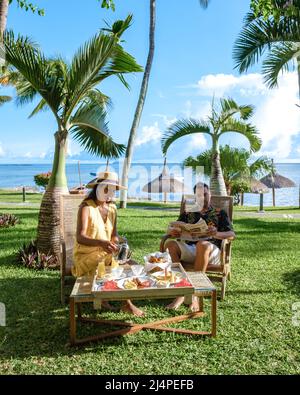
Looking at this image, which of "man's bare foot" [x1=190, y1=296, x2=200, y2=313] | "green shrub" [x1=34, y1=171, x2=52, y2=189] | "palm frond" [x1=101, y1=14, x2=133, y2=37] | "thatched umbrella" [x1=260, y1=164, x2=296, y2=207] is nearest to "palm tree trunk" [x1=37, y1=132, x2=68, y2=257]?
"palm frond" [x1=101, y1=14, x2=133, y2=37]

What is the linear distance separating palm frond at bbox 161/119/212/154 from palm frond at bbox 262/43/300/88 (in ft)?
7.75

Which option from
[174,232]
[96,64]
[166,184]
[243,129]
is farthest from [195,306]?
[166,184]

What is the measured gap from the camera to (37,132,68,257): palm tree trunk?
6.58 meters

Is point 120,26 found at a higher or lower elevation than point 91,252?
higher

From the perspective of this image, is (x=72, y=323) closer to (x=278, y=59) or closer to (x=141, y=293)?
(x=141, y=293)

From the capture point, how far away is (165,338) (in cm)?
395

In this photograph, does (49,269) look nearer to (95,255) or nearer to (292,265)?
(95,255)

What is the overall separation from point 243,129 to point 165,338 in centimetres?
961

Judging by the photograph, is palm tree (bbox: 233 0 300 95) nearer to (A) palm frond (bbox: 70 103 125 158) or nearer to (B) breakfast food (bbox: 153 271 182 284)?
(A) palm frond (bbox: 70 103 125 158)

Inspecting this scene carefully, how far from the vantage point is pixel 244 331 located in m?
4.11

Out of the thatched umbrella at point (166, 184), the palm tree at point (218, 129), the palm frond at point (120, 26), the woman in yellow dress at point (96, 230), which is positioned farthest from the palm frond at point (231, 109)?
the thatched umbrella at point (166, 184)

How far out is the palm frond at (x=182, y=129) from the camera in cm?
1266

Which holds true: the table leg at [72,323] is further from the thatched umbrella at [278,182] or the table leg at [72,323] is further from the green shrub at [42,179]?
the thatched umbrella at [278,182]

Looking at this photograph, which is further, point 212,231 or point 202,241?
point 212,231
